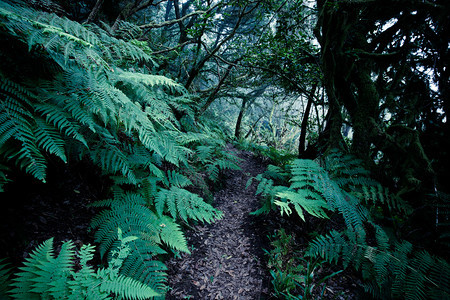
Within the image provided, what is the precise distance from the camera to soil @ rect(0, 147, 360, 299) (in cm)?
127

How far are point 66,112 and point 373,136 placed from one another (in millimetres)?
3223

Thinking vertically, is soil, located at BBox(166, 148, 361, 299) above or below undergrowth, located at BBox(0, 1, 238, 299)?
below

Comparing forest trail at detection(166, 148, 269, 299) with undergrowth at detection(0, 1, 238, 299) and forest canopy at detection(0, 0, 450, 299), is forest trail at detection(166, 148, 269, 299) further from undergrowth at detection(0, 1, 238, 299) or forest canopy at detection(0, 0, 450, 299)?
undergrowth at detection(0, 1, 238, 299)

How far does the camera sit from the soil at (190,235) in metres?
1.27

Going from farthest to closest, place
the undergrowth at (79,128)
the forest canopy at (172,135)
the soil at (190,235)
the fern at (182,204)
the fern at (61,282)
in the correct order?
the fern at (182,204) < the soil at (190,235) < the forest canopy at (172,135) < the undergrowth at (79,128) < the fern at (61,282)

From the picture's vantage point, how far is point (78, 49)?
4.22 feet

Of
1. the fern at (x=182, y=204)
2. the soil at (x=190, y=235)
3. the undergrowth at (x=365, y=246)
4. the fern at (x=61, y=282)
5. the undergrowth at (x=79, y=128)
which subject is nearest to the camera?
the fern at (x=61, y=282)

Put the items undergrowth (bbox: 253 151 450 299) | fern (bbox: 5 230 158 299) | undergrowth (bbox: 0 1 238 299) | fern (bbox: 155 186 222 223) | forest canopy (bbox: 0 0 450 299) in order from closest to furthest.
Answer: fern (bbox: 5 230 158 299) < undergrowth (bbox: 0 1 238 299) < forest canopy (bbox: 0 0 450 299) < undergrowth (bbox: 253 151 450 299) < fern (bbox: 155 186 222 223)

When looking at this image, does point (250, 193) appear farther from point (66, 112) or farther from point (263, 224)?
point (66, 112)

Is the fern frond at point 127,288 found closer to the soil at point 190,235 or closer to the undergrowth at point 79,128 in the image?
the undergrowth at point 79,128

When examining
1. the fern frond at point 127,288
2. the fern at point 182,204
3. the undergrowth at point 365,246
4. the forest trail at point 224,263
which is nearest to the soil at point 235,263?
the forest trail at point 224,263

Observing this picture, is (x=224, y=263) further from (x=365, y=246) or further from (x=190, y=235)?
(x=365, y=246)

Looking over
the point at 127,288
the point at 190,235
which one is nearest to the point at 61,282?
the point at 127,288

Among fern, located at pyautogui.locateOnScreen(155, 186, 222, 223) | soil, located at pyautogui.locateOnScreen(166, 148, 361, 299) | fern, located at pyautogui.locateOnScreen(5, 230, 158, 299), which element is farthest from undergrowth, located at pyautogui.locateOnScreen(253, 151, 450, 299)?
fern, located at pyautogui.locateOnScreen(5, 230, 158, 299)
